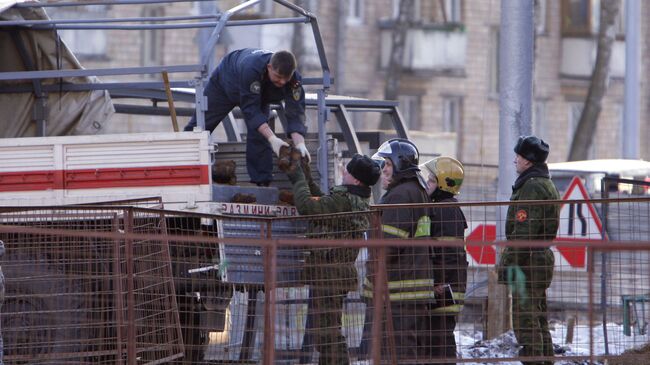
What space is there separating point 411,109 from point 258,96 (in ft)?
93.0

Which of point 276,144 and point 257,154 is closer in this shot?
point 276,144

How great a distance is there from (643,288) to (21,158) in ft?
16.0

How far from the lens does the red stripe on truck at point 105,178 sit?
33.0 feet

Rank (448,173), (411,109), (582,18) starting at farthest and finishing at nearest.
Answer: (582,18) < (411,109) < (448,173)

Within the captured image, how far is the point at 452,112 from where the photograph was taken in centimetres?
3906

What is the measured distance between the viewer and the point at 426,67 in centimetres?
3794

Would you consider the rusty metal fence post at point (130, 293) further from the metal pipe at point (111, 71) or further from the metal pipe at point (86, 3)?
the metal pipe at point (86, 3)

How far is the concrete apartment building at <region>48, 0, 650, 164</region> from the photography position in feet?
117

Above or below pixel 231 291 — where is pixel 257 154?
above

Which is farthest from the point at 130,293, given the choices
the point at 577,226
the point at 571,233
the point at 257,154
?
the point at 577,226

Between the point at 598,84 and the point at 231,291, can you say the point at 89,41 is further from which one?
the point at 231,291

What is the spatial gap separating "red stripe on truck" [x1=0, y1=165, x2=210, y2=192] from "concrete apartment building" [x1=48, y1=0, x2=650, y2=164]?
24024 millimetres

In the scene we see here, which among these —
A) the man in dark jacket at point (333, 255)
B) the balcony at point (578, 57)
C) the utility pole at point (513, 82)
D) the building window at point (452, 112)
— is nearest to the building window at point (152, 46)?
the building window at point (452, 112)

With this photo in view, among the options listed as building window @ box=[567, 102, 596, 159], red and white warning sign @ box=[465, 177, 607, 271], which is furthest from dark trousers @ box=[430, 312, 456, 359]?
building window @ box=[567, 102, 596, 159]
